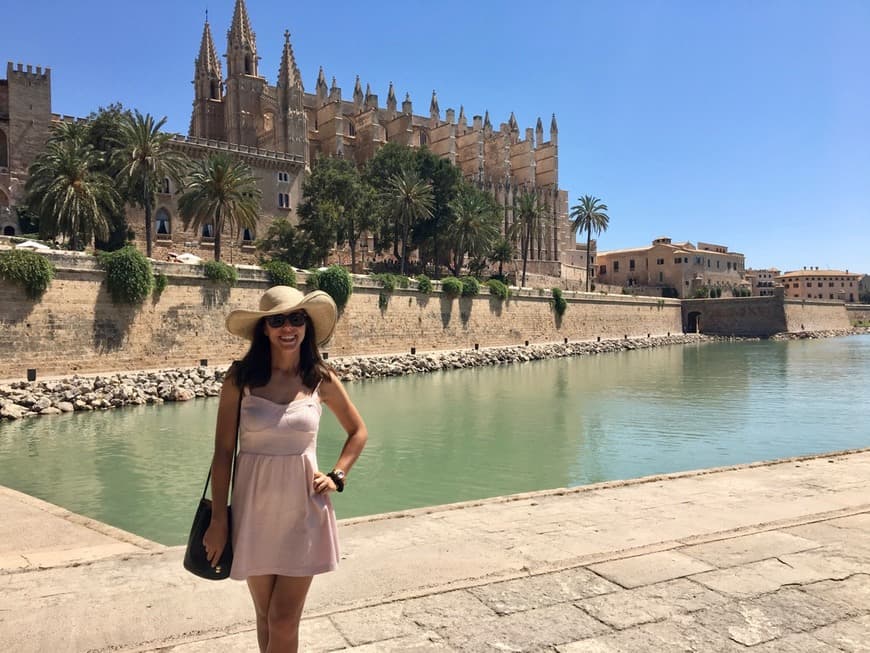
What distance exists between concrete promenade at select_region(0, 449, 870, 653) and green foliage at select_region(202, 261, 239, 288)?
21.6m

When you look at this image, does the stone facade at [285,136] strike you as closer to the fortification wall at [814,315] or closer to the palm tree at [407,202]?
the palm tree at [407,202]

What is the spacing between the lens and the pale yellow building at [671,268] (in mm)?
80062

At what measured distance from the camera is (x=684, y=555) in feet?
16.4

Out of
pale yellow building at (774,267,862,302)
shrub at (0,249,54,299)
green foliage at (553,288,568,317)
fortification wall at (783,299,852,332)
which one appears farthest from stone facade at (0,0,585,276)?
pale yellow building at (774,267,862,302)

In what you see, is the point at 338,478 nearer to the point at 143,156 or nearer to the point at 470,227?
the point at 143,156

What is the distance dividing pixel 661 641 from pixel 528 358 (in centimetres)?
3695

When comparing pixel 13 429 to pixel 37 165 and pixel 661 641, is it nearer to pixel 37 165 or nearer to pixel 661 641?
pixel 661 641

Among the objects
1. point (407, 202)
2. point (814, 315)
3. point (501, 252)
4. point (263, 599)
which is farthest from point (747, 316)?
point (263, 599)

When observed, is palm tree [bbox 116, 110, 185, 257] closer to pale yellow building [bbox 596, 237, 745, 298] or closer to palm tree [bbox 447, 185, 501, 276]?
palm tree [bbox 447, 185, 501, 276]

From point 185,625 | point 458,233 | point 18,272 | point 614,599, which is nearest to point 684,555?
point 614,599

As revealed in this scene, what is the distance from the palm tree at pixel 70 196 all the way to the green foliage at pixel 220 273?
587 centimetres

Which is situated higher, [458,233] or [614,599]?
[458,233]

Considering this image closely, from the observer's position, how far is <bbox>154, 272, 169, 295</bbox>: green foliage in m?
25.7

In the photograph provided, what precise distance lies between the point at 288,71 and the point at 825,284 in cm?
8902
